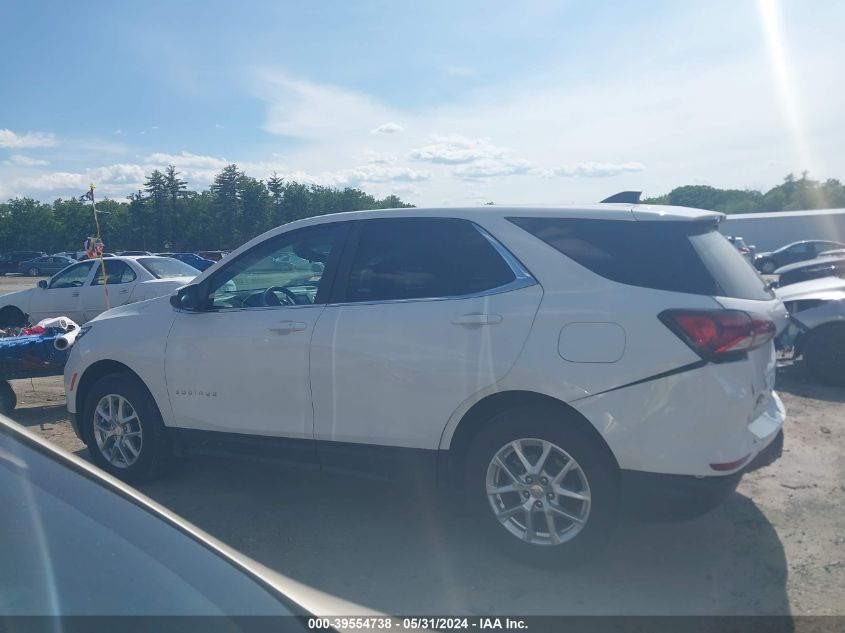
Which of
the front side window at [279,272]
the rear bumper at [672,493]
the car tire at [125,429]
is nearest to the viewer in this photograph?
the rear bumper at [672,493]

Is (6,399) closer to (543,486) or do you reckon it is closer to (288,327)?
(288,327)

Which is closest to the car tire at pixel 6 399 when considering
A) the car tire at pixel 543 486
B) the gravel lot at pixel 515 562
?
the gravel lot at pixel 515 562

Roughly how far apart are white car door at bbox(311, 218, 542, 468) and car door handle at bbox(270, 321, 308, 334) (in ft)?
0.49

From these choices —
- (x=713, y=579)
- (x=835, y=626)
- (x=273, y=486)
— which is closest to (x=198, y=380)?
(x=273, y=486)

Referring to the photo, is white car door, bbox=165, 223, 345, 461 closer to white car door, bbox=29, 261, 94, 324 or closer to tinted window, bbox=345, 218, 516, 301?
tinted window, bbox=345, 218, 516, 301

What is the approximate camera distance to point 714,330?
136 inches

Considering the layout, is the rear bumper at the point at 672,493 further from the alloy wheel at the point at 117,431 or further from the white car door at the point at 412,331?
the alloy wheel at the point at 117,431

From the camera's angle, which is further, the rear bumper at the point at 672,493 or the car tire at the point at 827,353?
the car tire at the point at 827,353

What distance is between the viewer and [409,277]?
4.30 metres

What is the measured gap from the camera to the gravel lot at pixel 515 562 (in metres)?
3.54

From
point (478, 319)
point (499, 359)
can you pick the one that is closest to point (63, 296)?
point (478, 319)

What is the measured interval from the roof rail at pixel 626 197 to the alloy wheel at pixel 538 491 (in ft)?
5.46

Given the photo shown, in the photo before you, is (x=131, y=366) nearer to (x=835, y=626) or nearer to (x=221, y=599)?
(x=221, y=599)

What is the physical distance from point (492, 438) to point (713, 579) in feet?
4.55
